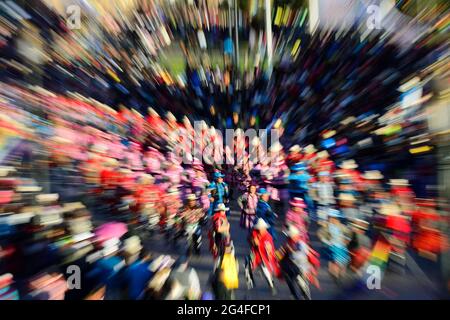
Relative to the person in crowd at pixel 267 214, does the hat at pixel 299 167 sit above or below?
above

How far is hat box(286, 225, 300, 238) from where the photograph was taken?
116cm

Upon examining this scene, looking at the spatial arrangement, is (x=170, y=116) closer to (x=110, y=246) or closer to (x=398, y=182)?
(x=110, y=246)

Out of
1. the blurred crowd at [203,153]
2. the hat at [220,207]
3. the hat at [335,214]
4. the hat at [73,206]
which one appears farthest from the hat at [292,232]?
the hat at [73,206]

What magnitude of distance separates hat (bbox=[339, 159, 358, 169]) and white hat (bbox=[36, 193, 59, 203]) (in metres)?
1.15

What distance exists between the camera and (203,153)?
1.15 metres

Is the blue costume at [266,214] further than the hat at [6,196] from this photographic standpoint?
Yes

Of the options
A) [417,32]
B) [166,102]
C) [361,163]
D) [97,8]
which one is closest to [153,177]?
[166,102]

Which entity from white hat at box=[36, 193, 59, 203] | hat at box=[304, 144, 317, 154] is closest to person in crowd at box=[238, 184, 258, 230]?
hat at box=[304, 144, 317, 154]

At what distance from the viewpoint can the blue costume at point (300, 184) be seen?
1.16m

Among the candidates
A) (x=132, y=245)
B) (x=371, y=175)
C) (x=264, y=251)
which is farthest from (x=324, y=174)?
(x=132, y=245)

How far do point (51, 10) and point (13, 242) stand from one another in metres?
0.89

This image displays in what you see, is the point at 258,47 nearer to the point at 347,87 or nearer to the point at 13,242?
the point at 347,87

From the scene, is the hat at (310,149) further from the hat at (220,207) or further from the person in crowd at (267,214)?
the hat at (220,207)
